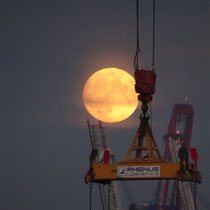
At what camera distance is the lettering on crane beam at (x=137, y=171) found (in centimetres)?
3212

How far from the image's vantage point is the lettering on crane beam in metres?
32.1

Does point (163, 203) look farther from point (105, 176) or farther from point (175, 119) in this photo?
point (105, 176)

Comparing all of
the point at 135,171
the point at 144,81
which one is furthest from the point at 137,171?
the point at 144,81

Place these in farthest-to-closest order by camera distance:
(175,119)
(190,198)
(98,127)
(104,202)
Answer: (175,119), (98,127), (104,202), (190,198)

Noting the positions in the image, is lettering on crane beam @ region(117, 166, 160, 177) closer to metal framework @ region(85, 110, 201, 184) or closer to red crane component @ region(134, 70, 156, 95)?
metal framework @ region(85, 110, 201, 184)

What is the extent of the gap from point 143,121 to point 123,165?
404 centimetres

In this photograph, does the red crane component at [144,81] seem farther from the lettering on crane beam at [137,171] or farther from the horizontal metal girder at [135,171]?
the lettering on crane beam at [137,171]

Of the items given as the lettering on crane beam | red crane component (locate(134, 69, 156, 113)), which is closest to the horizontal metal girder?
the lettering on crane beam

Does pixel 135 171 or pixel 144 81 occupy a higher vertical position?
pixel 144 81

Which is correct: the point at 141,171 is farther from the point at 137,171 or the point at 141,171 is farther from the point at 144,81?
the point at 144,81

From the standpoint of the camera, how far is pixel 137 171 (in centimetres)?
3216

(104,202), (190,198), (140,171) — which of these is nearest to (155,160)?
(140,171)

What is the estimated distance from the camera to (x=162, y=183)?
147 metres

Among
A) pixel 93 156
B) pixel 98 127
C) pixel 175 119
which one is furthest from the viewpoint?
pixel 175 119
